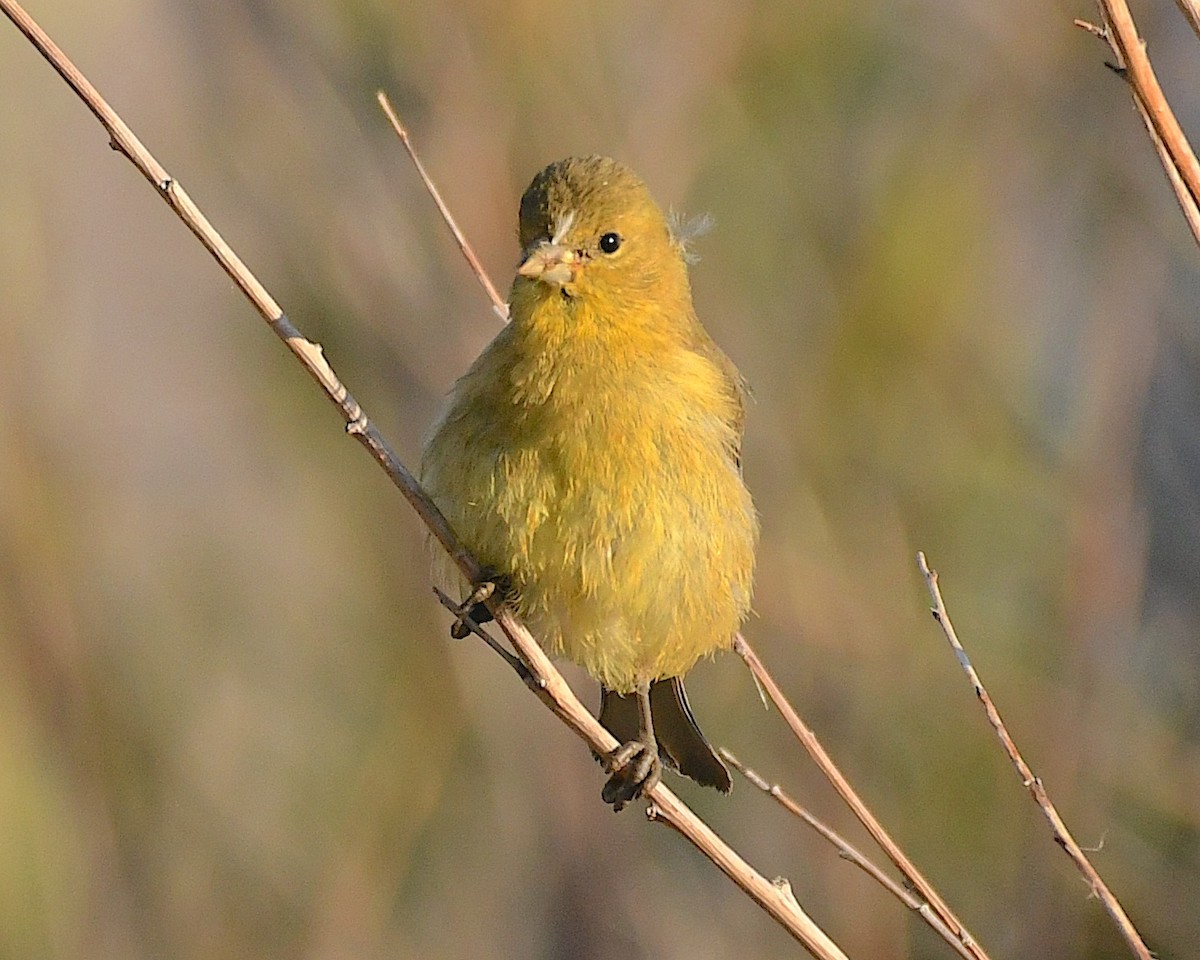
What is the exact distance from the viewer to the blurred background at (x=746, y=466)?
4762 mm

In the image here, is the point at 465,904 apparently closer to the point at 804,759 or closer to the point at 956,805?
the point at 804,759

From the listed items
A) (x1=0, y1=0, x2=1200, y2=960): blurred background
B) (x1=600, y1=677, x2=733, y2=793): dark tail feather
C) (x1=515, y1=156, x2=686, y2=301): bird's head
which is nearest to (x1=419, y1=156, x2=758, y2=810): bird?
(x1=515, y1=156, x2=686, y2=301): bird's head

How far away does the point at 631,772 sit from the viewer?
3.48 meters

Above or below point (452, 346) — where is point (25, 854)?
below

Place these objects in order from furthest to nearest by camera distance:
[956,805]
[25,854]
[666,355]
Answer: [956,805]
[25,854]
[666,355]

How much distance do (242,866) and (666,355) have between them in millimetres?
2741

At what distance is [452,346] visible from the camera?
486 centimetres

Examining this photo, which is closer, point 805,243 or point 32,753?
point 32,753

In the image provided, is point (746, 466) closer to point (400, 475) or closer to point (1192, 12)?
point (400, 475)

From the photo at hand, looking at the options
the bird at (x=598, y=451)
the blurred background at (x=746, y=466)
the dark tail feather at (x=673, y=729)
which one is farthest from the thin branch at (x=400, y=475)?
the blurred background at (x=746, y=466)

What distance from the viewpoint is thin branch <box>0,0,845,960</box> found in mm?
2191

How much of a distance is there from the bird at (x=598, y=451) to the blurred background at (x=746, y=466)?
1518 millimetres

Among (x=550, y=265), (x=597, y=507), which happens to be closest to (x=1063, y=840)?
(x=597, y=507)

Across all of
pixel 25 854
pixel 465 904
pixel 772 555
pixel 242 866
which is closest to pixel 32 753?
pixel 25 854
